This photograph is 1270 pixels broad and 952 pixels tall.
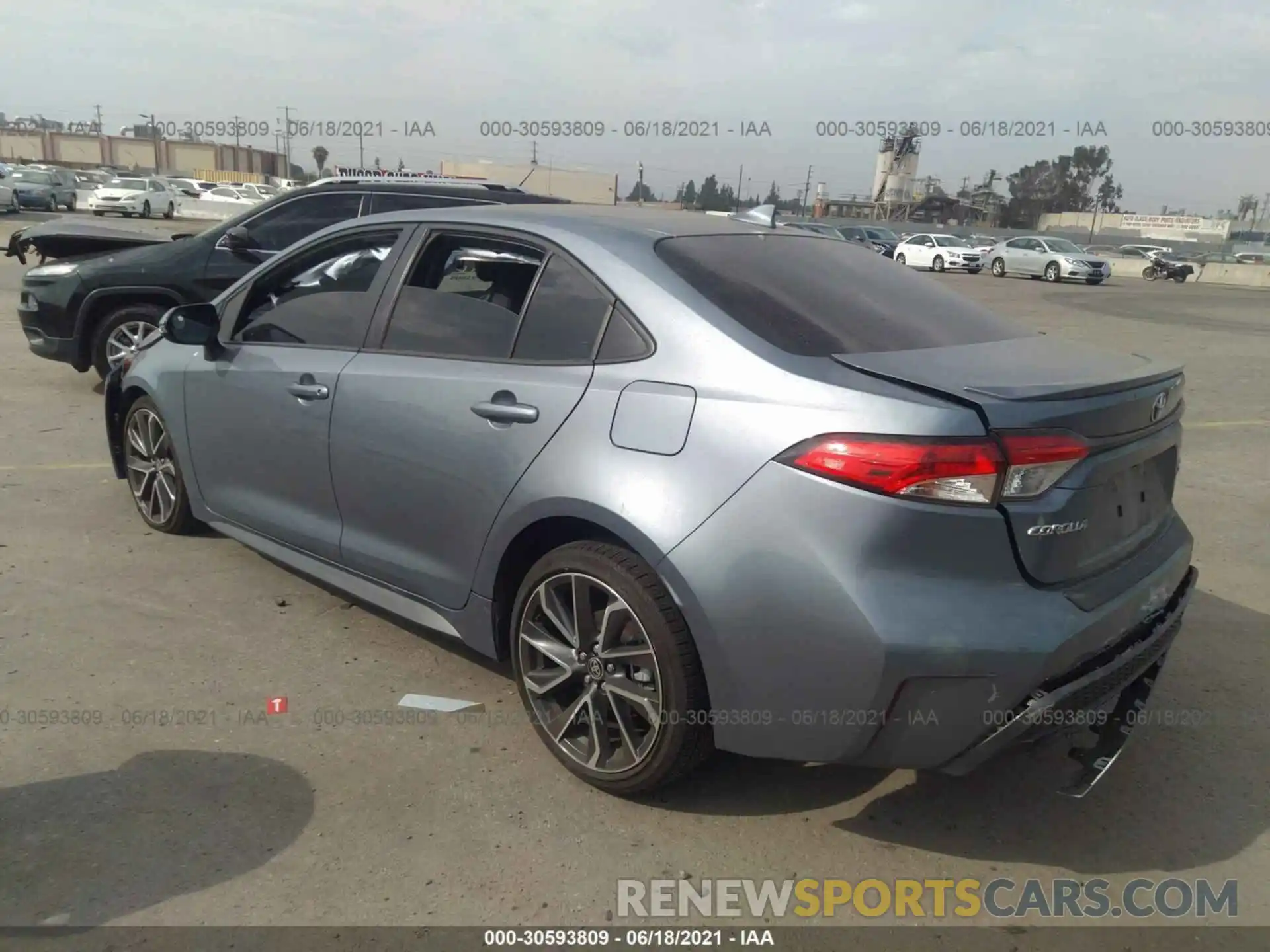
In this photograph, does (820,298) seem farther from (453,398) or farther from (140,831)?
(140,831)

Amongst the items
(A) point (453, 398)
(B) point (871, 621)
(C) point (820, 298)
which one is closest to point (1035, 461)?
(B) point (871, 621)

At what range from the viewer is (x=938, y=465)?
7.86 feet

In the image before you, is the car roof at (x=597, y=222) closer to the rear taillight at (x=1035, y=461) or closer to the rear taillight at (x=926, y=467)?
the rear taillight at (x=926, y=467)

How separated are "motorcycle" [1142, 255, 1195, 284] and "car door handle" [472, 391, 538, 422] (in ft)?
139

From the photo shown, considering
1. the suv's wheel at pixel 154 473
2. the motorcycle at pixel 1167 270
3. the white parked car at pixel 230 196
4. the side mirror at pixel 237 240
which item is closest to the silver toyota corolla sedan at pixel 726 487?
the suv's wheel at pixel 154 473

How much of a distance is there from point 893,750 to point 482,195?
6.25 m

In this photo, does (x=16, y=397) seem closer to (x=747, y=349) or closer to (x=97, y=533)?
(x=97, y=533)

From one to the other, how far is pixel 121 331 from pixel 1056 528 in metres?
7.33

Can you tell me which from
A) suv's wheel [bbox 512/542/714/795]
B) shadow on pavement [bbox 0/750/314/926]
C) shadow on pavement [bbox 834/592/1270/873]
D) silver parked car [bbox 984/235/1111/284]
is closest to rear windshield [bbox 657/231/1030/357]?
suv's wheel [bbox 512/542/714/795]

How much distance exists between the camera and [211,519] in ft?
15.0

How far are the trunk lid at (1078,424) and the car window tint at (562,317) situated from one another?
2.57 ft

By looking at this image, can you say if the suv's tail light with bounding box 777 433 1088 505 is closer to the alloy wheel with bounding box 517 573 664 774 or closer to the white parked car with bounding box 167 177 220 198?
the alloy wheel with bounding box 517 573 664 774

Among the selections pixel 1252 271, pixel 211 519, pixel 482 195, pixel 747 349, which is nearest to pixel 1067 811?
pixel 747 349

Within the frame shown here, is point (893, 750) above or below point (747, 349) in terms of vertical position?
below
